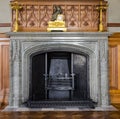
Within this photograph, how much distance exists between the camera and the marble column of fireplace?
4918 millimetres

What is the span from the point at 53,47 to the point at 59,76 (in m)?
0.74

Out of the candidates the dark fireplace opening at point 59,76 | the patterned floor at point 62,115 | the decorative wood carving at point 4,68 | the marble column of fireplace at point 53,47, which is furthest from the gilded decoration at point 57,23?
the patterned floor at point 62,115

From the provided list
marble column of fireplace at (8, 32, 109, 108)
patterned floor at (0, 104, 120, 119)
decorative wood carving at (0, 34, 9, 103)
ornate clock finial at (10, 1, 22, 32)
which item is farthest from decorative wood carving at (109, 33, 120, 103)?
decorative wood carving at (0, 34, 9, 103)

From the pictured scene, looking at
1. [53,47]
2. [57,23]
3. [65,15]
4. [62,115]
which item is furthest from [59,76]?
[62,115]

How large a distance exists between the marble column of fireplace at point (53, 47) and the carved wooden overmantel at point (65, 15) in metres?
0.37

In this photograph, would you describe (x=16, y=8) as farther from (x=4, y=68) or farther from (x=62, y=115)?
(x=62, y=115)

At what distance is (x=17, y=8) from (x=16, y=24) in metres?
0.33

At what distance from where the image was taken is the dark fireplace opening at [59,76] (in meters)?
5.29

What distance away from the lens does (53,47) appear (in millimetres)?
5051

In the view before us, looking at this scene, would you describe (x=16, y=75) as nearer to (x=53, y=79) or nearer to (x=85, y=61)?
(x=53, y=79)

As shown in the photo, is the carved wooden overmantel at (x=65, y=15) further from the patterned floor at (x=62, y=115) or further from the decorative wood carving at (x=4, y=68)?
the patterned floor at (x=62, y=115)

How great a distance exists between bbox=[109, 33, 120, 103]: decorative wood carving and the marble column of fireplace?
18.6 inches

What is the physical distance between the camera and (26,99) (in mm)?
5090

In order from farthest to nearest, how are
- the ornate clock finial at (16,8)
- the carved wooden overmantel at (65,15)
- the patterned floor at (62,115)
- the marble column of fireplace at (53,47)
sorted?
the carved wooden overmantel at (65,15) → the ornate clock finial at (16,8) → the marble column of fireplace at (53,47) → the patterned floor at (62,115)
